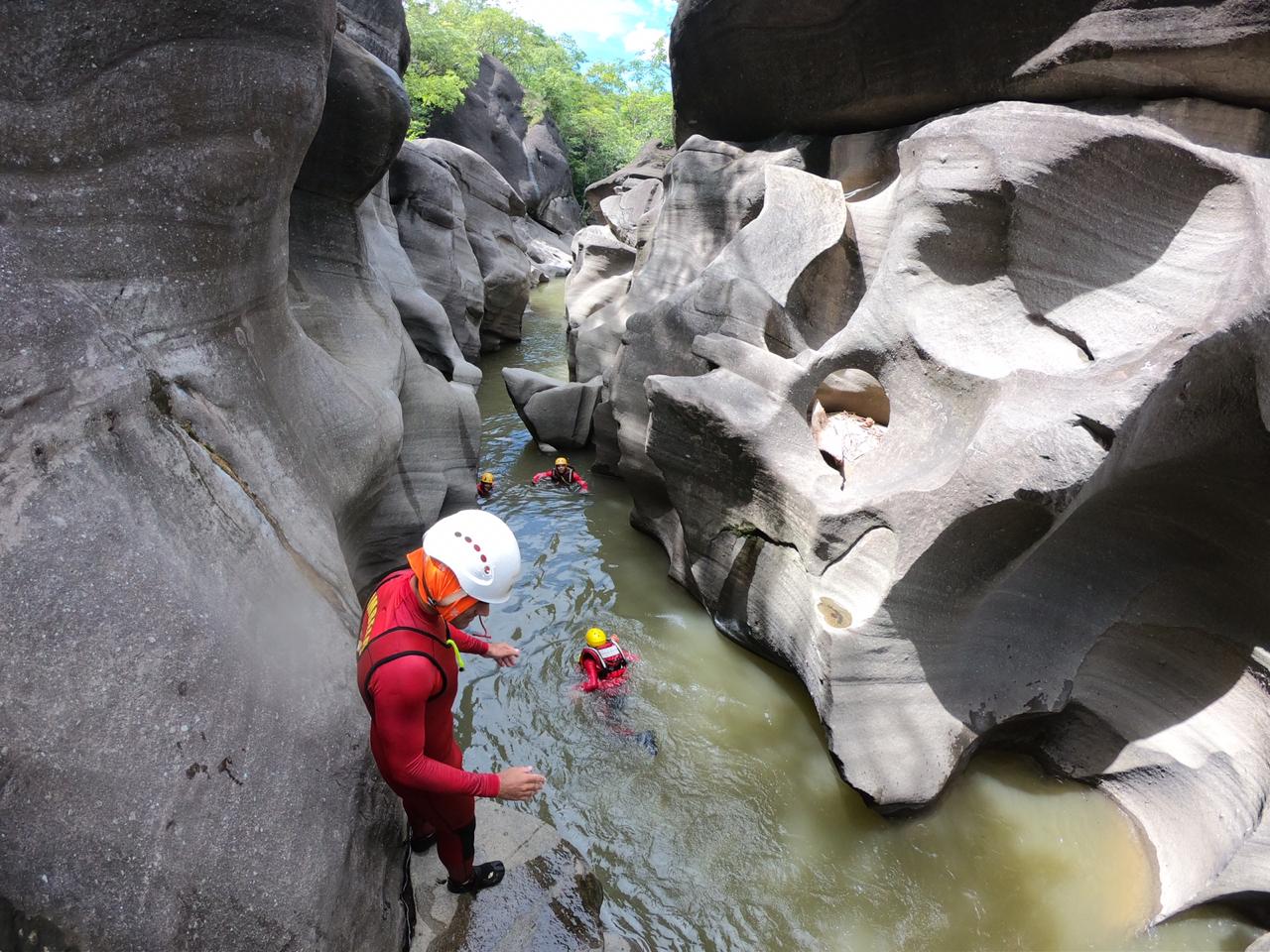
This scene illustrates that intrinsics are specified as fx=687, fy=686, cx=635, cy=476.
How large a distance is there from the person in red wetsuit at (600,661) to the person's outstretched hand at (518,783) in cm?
238

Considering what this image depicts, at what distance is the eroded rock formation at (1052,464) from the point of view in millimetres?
3670

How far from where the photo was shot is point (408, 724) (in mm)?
2260

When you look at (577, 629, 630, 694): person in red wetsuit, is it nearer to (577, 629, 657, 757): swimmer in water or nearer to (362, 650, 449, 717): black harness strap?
(577, 629, 657, 757): swimmer in water

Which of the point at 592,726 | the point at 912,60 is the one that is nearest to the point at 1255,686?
the point at 592,726

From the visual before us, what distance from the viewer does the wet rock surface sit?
277cm

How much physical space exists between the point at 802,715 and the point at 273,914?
12.0ft

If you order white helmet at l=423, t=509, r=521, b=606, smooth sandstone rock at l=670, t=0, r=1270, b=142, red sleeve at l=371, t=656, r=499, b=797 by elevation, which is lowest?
red sleeve at l=371, t=656, r=499, b=797

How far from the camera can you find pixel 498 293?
48.1 feet

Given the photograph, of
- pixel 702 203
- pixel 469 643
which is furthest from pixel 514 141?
pixel 469 643

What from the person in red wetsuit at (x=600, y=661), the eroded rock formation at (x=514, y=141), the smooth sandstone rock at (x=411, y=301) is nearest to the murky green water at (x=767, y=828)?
the person in red wetsuit at (x=600, y=661)

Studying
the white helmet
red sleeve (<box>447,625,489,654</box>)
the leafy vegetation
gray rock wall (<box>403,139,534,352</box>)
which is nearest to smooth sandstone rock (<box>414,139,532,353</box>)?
gray rock wall (<box>403,139,534,352</box>)

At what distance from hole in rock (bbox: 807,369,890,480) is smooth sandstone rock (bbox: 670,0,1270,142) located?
279 cm

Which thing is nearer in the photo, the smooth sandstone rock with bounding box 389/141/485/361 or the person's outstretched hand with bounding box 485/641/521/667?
the person's outstretched hand with bounding box 485/641/521/667

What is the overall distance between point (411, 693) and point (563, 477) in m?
6.40
